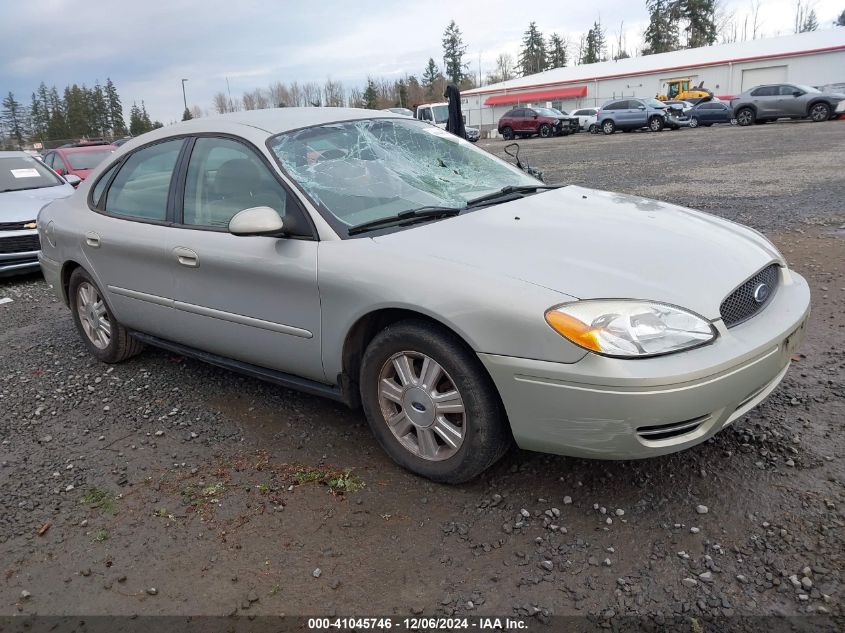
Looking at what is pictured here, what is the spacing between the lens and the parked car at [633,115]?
31047 mm

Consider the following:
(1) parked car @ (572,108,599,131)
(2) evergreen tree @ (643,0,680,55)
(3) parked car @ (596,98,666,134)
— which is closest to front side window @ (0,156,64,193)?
(3) parked car @ (596,98,666,134)

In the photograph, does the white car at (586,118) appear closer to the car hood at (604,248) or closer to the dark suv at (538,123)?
the dark suv at (538,123)

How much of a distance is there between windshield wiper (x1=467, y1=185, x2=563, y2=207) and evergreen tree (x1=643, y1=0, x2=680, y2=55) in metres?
77.8

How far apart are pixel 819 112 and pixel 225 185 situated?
1181 inches

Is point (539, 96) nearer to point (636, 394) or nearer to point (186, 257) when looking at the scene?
point (186, 257)

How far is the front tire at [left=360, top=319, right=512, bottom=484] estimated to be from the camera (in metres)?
2.69

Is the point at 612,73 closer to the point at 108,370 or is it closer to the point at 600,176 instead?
the point at 600,176

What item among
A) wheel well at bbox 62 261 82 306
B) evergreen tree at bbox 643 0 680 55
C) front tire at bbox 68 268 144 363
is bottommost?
front tire at bbox 68 268 144 363

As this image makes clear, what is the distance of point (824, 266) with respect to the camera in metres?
5.87

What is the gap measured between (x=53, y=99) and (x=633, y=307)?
122m

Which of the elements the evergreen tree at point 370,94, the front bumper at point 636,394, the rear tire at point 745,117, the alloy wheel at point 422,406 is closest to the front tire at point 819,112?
the rear tire at point 745,117

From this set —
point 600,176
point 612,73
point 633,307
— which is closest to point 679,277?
point 633,307

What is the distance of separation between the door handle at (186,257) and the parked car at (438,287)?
0.04ft

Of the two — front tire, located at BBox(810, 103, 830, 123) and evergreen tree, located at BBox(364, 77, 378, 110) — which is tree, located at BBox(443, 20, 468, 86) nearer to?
evergreen tree, located at BBox(364, 77, 378, 110)
